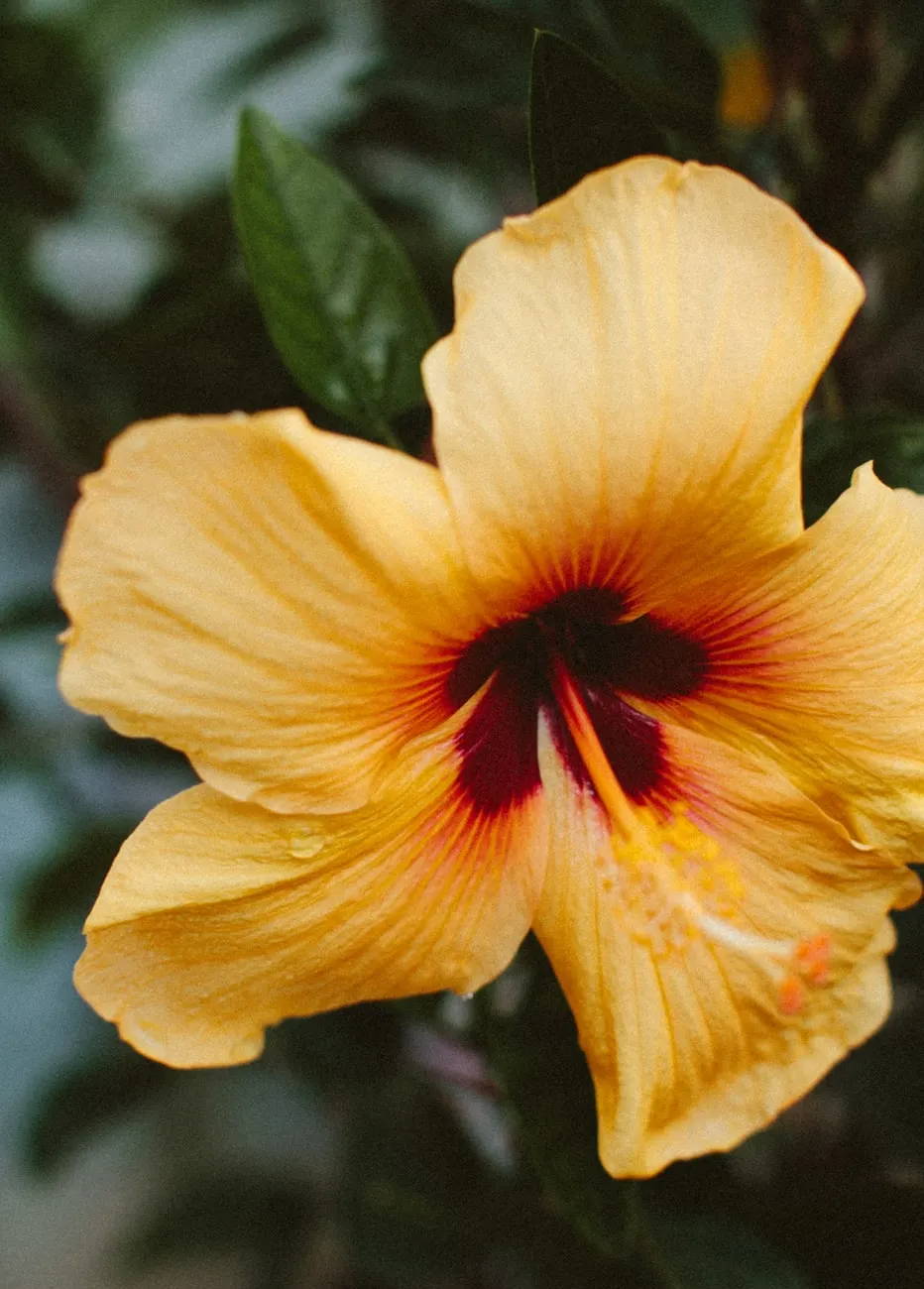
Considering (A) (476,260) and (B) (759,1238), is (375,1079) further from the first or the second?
(A) (476,260)

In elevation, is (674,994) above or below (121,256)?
below

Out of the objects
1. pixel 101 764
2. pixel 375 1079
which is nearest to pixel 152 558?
pixel 375 1079

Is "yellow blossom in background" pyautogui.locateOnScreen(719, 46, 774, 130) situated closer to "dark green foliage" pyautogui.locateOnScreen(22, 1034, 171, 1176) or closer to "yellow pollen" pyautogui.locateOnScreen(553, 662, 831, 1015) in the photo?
"yellow pollen" pyautogui.locateOnScreen(553, 662, 831, 1015)

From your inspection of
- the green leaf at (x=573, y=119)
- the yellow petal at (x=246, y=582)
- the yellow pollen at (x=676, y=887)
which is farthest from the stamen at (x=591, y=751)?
the green leaf at (x=573, y=119)

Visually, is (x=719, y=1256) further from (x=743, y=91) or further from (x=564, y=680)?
(x=743, y=91)

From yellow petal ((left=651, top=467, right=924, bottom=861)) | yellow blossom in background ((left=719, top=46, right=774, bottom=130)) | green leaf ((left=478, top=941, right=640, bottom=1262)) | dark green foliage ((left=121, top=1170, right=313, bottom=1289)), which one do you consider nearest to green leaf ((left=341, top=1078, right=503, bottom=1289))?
dark green foliage ((left=121, top=1170, right=313, bottom=1289))

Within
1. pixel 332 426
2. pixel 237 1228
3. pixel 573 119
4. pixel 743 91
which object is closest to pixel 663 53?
pixel 573 119
